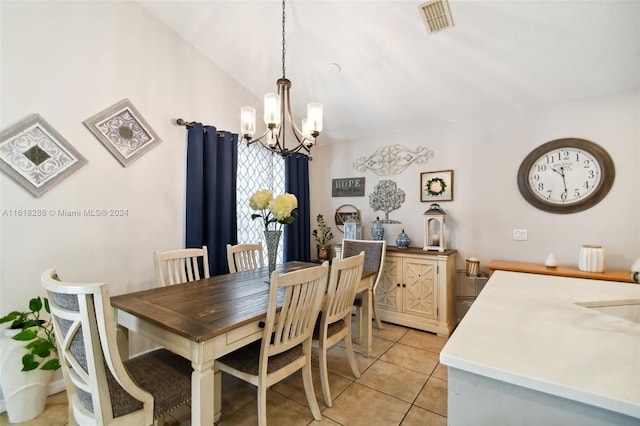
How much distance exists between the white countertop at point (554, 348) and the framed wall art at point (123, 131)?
103 inches

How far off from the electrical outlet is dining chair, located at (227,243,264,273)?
2.53 m

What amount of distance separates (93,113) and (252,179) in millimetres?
1535

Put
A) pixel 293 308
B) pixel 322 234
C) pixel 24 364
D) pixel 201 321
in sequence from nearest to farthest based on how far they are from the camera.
Result: 1. pixel 201 321
2. pixel 293 308
3. pixel 24 364
4. pixel 322 234

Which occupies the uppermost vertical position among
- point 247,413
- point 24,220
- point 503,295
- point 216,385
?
point 24,220

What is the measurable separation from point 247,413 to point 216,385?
0.97 feet

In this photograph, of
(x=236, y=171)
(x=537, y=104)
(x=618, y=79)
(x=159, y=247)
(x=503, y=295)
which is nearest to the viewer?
(x=503, y=295)

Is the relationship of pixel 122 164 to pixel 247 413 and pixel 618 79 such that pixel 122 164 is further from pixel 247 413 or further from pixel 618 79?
pixel 618 79

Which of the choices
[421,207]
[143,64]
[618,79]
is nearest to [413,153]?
[421,207]

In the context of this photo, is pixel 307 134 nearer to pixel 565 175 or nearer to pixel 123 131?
pixel 123 131

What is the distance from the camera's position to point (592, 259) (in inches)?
90.7

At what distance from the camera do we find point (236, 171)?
Answer: 303cm

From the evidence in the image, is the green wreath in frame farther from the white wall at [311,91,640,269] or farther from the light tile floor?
the light tile floor

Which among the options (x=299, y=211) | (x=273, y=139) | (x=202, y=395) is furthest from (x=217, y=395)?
(x=299, y=211)

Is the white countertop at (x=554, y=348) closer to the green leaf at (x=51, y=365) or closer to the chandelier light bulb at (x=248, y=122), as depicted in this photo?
the chandelier light bulb at (x=248, y=122)
